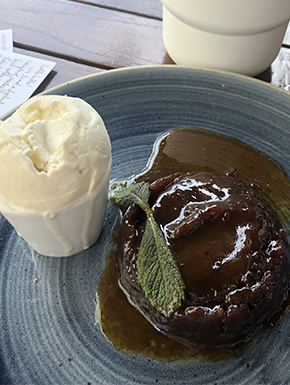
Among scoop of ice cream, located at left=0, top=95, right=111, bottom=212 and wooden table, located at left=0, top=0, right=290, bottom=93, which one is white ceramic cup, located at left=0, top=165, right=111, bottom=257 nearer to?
scoop of ice cream, located at left=0, top=95, right=111, bottom=212

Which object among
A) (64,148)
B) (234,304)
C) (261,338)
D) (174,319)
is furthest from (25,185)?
(261,338)

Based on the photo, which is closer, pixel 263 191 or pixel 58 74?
pixel 263 191

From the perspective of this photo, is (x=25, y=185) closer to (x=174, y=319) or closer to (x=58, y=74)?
(x=174, y=319)

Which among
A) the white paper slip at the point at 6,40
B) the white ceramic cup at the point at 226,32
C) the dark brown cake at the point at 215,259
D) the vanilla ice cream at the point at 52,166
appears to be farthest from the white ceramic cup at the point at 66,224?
the white paper slip at the point at 6,40

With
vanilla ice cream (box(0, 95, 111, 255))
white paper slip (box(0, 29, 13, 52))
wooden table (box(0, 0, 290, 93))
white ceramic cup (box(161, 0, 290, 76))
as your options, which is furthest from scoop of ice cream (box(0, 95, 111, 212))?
white paper slip (box(0, 29, 13, 52))

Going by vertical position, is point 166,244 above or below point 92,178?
below

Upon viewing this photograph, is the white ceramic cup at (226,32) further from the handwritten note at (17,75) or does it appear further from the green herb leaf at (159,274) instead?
the green herb leaf at (159,274)
